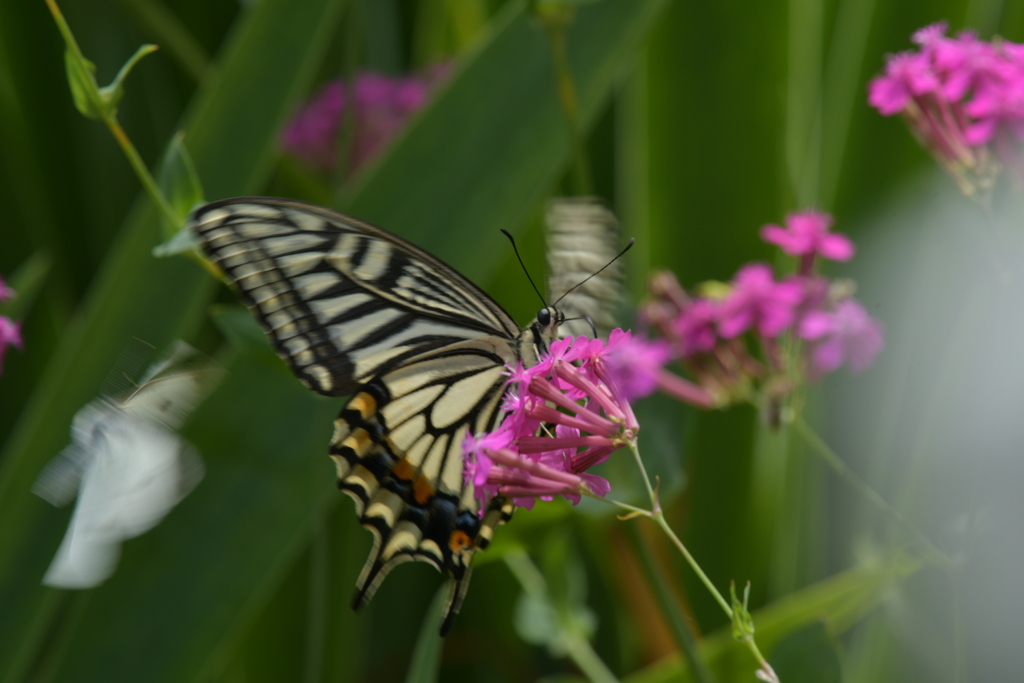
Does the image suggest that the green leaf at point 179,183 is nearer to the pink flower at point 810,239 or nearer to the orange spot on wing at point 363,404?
the orange spot on wing at point 363,404

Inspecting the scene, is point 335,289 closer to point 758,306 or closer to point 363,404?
point 363,404

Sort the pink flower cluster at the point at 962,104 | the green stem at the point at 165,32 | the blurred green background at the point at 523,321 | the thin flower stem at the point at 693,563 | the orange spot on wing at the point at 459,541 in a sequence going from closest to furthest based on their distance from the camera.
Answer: the thin flower stem at the point at 693,563, the orange spot on wing at the point at 459,541, the pink flower cluster at the point at 962,104, the blurred green background at the point at 523,321, the green stem at the point at 165,32

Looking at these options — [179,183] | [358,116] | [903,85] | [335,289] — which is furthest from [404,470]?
[358,116]

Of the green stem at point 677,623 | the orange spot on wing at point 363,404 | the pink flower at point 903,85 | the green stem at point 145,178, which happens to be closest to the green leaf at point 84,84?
the green stem at point 145,178

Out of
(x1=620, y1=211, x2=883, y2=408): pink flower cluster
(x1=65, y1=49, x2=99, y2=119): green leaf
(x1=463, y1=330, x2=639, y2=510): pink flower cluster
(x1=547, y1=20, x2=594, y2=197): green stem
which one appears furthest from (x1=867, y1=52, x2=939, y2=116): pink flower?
(x1=65, y1=49, x2=99, y2=119): green leaf

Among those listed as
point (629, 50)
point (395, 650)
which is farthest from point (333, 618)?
point (629, 50)

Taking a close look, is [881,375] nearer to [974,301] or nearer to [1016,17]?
[974,301]

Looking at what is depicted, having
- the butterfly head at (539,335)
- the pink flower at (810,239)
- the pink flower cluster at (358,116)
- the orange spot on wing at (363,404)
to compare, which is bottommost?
the orange spot on wing at (363,404)

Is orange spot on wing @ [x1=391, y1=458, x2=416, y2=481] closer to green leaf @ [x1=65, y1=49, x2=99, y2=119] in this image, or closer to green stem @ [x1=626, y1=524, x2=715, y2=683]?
green stem @ [x1=626, y1=524, x2=715, y2=683]
